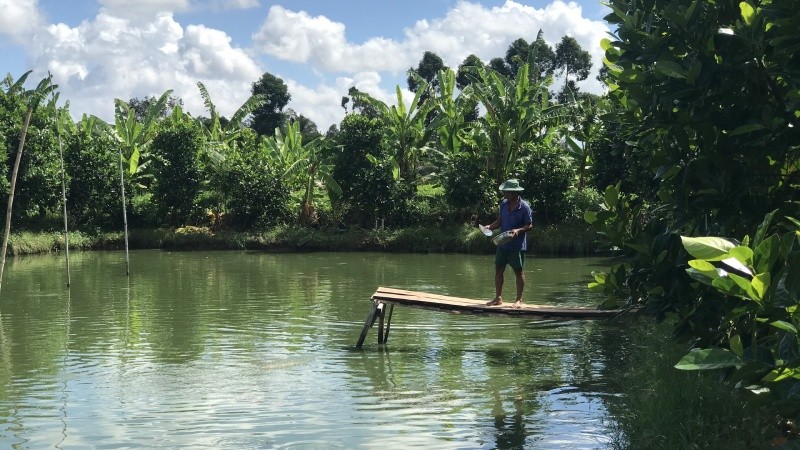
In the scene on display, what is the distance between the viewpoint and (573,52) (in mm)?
48938

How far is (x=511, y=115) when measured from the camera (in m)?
25.8

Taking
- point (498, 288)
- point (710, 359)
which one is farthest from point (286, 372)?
point (710, 359)

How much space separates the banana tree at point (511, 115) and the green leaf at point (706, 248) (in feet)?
74.3

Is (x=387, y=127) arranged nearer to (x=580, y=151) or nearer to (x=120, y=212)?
(x=580, y=151)

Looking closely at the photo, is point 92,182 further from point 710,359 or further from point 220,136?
point 710,359

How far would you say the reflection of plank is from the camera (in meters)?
9.50

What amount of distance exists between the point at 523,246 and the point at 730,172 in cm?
562

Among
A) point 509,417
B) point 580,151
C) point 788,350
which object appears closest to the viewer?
point 788,350

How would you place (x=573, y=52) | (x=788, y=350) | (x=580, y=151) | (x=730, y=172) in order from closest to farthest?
(x=788, y=350) < (x=730, y=172) < (x=580, y=151) < (x=573, y=52)

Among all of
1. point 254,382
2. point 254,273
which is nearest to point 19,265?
point 254,273

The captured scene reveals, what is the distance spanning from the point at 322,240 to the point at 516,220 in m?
17.0

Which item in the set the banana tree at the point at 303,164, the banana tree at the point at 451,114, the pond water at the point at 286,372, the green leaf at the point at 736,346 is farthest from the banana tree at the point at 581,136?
the green leaf at the point at 736,346

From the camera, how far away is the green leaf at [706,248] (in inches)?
112

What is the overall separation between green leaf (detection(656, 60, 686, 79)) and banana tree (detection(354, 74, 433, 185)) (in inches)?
889
